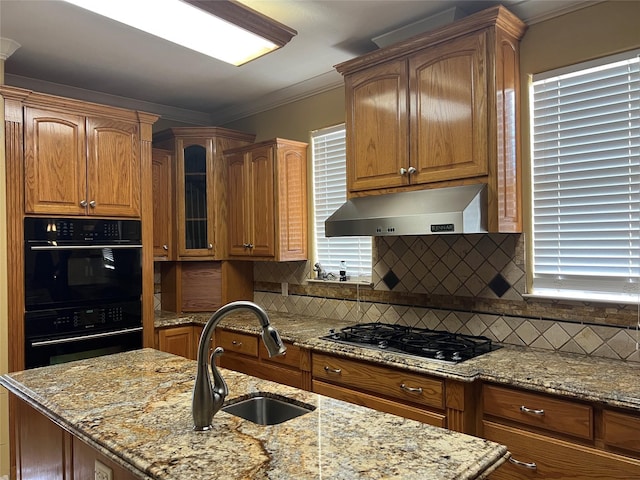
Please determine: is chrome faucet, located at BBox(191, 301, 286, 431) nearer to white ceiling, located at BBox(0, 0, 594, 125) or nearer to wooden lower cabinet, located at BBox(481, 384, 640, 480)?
wooden lower cabinet, located at BBox(481, 384, 640, 480)

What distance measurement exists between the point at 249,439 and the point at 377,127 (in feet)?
6.80

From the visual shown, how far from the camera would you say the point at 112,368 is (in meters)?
2.12

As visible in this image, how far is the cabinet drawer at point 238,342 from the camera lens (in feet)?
11.0

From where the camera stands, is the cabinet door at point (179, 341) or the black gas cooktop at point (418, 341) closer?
the black gas cooktop at point (418, 341)

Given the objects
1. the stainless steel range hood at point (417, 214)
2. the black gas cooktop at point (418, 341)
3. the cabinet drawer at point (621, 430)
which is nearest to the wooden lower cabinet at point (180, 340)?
the black gas cooktop at point (418, 341)

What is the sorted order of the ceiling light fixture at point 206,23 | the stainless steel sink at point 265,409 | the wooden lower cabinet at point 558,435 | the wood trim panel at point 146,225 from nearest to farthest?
the stainless steel sink at point 265,409 < the wooden lower cabinet at point 558,435 < the ceiling light fixture at point 206,23 < the wood trim panel at point 146,225

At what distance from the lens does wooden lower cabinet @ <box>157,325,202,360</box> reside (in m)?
3.71

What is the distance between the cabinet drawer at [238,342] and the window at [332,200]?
847 millimetres

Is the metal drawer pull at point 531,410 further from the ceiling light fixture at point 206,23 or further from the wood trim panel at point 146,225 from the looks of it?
the wood trim panel at point 146,225

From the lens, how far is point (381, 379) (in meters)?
2.51

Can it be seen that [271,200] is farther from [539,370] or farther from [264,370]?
[539,370]

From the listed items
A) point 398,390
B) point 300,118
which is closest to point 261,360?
point 398,390

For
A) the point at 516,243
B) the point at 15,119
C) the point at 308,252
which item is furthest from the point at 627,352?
the point at 15,119

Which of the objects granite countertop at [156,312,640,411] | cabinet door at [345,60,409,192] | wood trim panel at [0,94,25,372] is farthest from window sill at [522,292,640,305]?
wood trim panel at [0,94,25,372]
